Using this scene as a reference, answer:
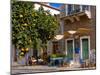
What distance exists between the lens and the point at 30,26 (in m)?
2.71

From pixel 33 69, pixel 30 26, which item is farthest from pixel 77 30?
pixel 33 69

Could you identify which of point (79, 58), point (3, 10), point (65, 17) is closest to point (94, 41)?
point (79, 58)

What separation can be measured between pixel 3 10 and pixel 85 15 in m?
0.94

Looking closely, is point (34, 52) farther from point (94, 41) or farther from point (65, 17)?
point (94, 41)

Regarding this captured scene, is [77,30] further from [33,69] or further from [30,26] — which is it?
[33,69]

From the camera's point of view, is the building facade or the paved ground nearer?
the paved ground

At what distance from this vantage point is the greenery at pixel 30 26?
265 centimetres

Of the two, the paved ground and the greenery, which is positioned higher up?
the greenery

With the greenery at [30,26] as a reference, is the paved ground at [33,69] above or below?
below

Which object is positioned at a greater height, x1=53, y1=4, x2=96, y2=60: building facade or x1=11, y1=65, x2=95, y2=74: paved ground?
x1=53, y1=4, x2=96, y2=60: building facade

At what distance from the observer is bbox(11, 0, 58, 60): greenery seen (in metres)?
2.65

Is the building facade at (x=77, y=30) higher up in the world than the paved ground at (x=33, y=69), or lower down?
higher up

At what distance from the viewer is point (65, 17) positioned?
9.27ft

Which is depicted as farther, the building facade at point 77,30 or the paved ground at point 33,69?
the building facade at point 77,30
